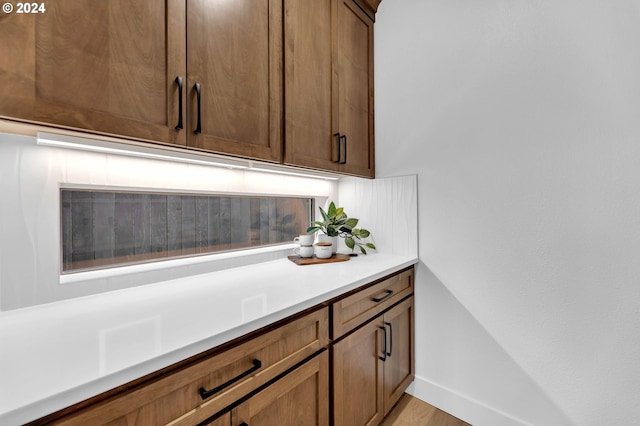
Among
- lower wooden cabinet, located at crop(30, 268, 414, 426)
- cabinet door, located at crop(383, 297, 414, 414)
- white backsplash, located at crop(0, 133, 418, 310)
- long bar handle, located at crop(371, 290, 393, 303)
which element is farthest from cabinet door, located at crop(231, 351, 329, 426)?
white backsplash, located at crop(0, 133, 418, 310)

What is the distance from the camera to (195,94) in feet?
3.21

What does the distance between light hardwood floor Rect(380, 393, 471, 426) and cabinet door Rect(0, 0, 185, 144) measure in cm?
177

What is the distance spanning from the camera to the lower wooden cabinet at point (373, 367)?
113cm

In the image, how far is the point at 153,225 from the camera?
48.0 inches

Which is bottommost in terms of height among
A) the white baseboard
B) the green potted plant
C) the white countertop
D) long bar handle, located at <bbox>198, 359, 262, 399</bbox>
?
the white baseboard

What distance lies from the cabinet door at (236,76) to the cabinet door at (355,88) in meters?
0.48

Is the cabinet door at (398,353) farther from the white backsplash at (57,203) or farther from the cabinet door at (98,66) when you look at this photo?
the cabinet door at (98,66)

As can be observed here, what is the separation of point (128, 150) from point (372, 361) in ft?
4.50

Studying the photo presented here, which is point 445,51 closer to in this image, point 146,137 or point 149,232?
point 146,137

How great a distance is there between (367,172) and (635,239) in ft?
4.15

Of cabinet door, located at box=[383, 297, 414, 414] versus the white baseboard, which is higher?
cabinet door, located at box=[383, 297, 414, 414]

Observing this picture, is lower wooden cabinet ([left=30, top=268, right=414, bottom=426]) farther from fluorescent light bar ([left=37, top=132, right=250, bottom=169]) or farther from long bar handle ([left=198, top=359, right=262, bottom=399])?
fluorescent light bar ([left=37, top=132, right=250, bottom=169])

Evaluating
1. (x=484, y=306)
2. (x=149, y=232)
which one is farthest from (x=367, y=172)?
(x=149, y=232)

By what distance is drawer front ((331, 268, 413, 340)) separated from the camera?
1.12 m
